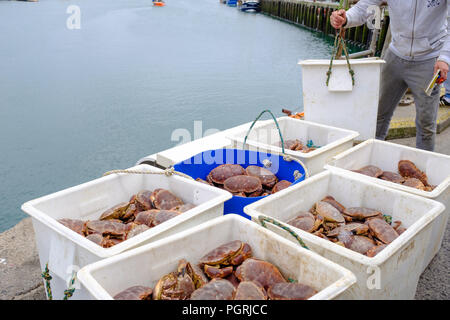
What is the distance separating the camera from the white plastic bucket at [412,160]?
2.39m

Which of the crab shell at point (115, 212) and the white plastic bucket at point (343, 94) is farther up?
the white plastic bucket at point (343, 94)

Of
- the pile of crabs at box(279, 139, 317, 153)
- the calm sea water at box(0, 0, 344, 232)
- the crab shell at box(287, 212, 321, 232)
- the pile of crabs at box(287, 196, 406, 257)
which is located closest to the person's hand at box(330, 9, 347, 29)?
the pile of crabs at box(279, 139, 317, 153)

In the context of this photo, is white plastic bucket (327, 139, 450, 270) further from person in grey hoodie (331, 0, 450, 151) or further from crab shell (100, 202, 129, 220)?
crab shell (100, 202, 129, 220)

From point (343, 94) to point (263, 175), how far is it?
1233 millimetres

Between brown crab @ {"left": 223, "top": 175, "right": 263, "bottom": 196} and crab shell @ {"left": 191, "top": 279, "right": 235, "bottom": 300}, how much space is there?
1137mm

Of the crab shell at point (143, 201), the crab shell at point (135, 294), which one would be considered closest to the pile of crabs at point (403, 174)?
the crab shell at point (143, 201)

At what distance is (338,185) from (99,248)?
1.52 meters

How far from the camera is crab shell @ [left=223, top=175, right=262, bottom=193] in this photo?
2.70m

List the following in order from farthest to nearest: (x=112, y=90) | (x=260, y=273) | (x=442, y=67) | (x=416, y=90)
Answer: (x=112, y=90), (x=416, y=90), (x=442, y=67), (x=260, y=273)

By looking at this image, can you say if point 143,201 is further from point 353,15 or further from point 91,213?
point 353,15

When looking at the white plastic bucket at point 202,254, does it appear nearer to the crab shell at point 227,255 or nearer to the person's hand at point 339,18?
the crab shell at point 227,255

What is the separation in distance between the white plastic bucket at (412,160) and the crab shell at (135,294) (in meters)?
1.47

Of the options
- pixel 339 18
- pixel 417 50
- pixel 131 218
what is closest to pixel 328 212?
pixel 131 218

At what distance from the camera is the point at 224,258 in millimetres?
1716
